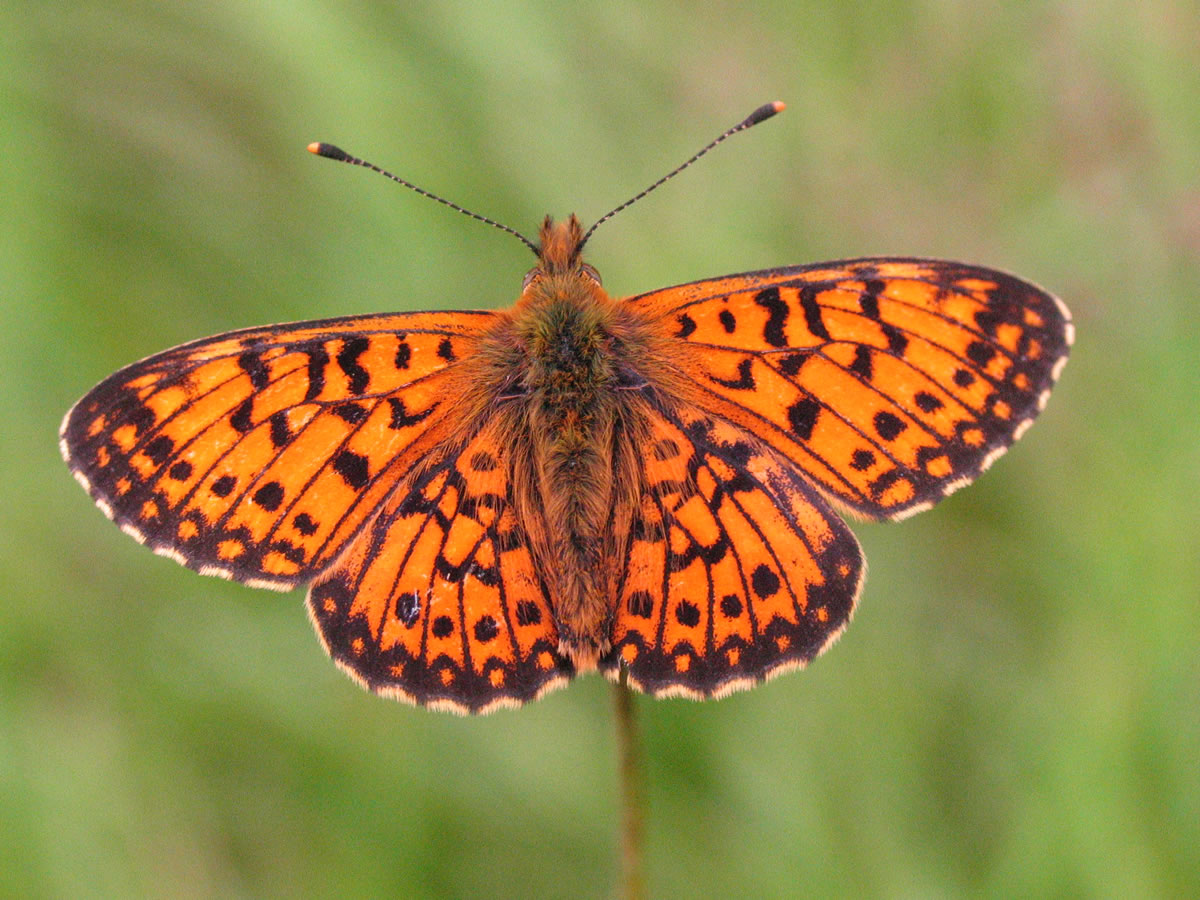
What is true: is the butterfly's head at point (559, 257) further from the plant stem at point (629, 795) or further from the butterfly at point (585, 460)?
the plant stem at point (629, 795)

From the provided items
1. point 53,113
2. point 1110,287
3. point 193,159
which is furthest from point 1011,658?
point 53,113

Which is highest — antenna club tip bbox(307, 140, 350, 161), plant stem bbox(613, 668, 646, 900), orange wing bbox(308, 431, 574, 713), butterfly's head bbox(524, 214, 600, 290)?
antenna club tip bbox(307, 140, 350, 161)

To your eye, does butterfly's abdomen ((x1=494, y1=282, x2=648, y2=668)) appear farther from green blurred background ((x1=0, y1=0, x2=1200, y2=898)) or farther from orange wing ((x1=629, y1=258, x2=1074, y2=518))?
green blurred background ((x1=0, y1=0, x2=1200, y2=898))

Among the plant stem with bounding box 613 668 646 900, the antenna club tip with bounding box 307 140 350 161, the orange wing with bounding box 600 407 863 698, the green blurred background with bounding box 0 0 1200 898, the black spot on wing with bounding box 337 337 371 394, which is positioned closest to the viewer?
the plant stem with bounding box 613 668 646 900

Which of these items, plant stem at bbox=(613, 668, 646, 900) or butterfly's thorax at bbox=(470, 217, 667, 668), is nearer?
plant stem at bbox=(613, 668, 646, 900)

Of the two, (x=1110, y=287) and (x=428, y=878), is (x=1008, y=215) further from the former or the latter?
(x=428, y=878)

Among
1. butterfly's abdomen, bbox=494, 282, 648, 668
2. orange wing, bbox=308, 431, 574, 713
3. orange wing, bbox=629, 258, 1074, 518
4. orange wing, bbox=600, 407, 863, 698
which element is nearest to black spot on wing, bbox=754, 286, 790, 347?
orange wing, bbox=629, 258, 1074, 518
